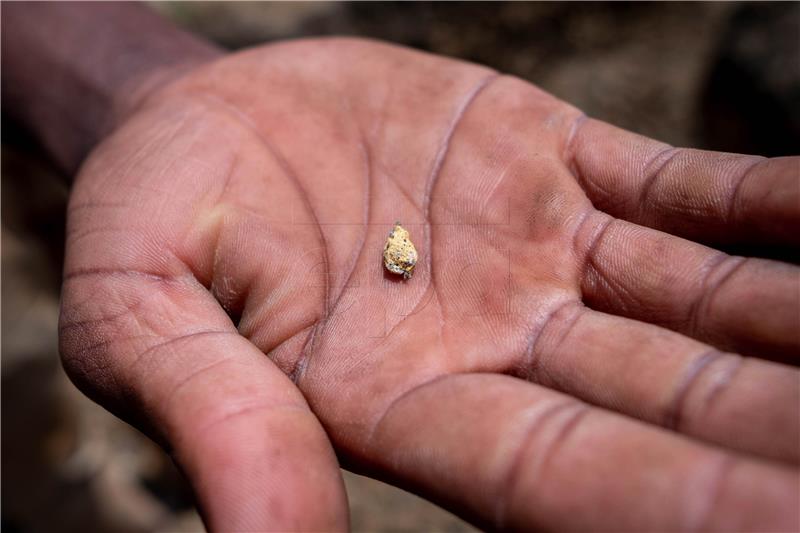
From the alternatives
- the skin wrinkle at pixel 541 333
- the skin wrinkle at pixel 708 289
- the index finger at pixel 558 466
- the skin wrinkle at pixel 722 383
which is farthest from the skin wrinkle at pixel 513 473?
the skin wrinkle at pixel 708 289

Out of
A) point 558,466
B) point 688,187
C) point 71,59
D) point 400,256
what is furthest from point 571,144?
point 71,59

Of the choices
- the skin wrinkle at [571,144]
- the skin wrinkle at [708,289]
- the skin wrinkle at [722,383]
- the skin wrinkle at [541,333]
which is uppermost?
the skin wrinkle at [571,144]

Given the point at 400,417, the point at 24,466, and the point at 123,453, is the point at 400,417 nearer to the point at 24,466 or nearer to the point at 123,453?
the point at 123,453

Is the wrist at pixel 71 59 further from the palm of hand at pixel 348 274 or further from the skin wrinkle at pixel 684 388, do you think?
the skin wrinkle at pixel 684 388

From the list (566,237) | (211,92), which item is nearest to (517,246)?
(566,237)

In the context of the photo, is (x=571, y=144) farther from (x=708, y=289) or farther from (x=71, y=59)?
(x=71, y=59)
